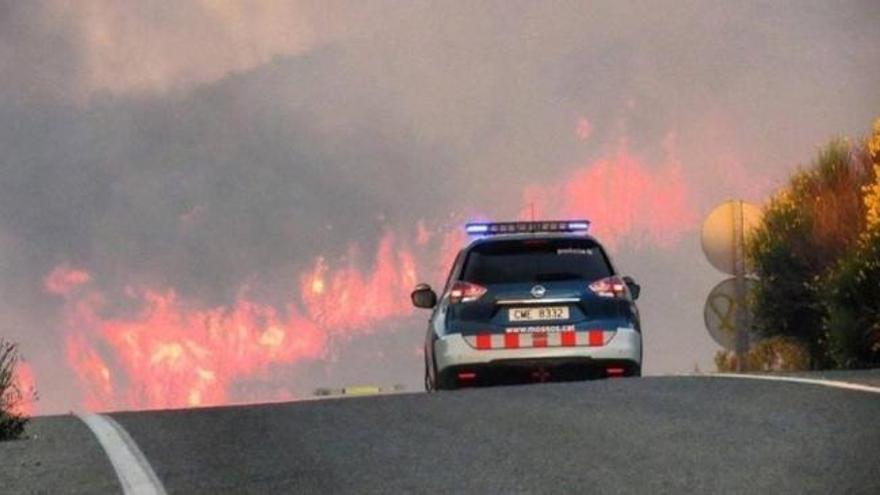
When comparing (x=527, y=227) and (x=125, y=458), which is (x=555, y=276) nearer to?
(x=527, y=227)

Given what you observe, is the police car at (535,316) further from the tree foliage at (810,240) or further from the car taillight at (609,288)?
the tree foliage at (810,240)

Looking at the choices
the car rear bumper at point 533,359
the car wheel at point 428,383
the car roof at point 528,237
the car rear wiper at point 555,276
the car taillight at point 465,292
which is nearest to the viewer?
the car rear bumper at point 533,359

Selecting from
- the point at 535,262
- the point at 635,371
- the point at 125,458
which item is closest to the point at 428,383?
the point at 535,262

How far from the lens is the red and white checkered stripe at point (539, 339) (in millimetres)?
17078

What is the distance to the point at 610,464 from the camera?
9.27m

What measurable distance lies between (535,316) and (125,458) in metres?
7.39

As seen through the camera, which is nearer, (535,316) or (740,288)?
(535,316)

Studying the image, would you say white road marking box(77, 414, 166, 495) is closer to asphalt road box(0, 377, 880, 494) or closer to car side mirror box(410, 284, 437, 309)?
asphalt road box(0, 377, 880, 494)

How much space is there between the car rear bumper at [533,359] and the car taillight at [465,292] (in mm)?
397

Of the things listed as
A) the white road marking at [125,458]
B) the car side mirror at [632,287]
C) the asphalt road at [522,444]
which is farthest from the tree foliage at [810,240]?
the white road marking at [125,458]

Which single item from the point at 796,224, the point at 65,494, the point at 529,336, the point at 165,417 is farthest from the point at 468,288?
the point at 796,224

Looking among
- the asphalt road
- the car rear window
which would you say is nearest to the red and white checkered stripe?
the car rear window

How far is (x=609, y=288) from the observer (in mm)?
17391

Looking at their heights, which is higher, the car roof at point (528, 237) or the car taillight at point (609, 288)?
the car roof at point (528, 237)
